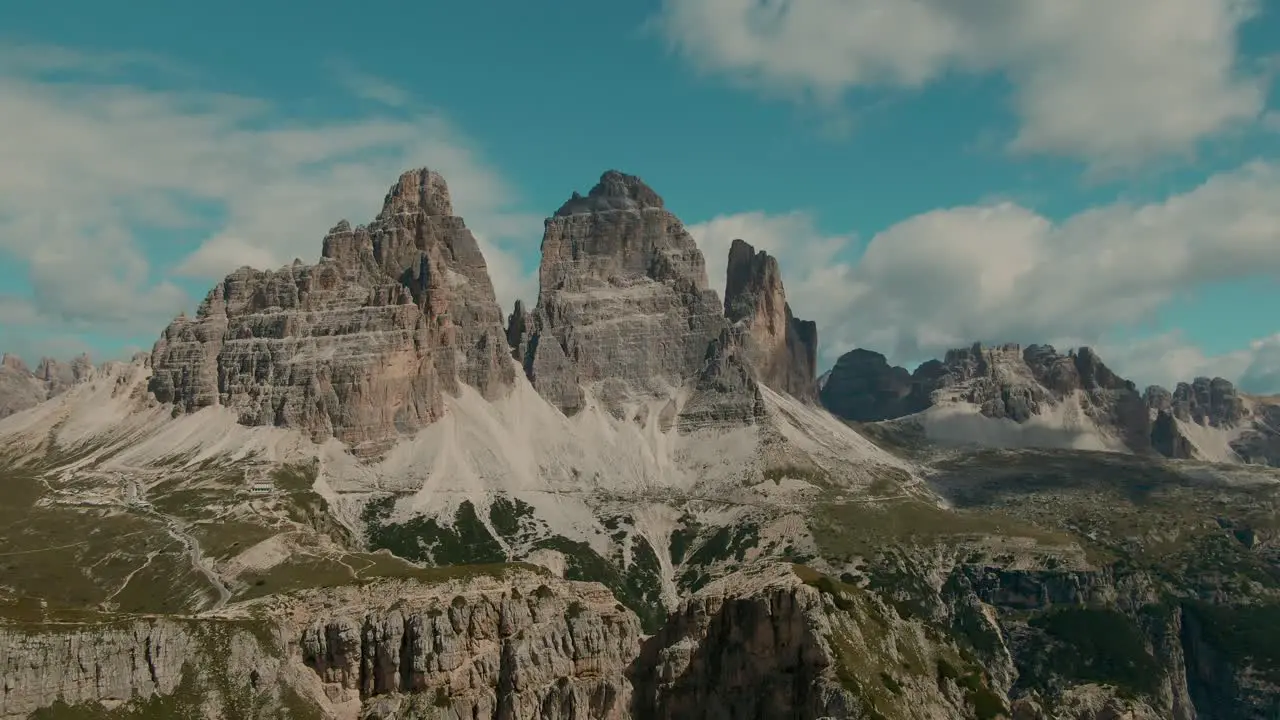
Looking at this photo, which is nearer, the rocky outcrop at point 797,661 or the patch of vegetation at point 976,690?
the rocky outcrop at point 797,661

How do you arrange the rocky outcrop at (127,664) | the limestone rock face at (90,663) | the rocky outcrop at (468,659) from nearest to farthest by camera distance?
the limestone rock face at (90,663) < the rocky outcrop at (127,664) < the rocky outcrop at (468,659)

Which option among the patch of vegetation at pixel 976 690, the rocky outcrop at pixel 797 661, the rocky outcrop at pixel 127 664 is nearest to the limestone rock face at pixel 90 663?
the rocky outcrop at pixel 127 664

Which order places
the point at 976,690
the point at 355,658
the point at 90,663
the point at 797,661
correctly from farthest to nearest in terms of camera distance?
the point at 355,658
the point at 976,690
the point at 90,663
the point at 797,661

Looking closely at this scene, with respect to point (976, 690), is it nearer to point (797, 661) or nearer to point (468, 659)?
point (797, 661)

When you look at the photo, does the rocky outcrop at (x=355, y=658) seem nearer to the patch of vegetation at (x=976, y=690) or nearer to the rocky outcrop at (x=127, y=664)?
the rocky outcrop at (x=127, y=664)

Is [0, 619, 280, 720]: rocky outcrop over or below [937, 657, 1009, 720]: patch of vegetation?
over

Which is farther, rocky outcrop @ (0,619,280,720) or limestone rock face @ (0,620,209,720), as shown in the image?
rocky outcrop @ (0,619,280,720)

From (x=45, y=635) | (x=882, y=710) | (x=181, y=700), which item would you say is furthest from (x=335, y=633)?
(x=882, y=710)

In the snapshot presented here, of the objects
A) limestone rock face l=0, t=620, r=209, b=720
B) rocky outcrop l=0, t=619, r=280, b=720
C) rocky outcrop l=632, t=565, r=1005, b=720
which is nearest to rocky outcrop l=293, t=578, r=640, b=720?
rocky outcrop l=632, t=565, r=1005, b=720

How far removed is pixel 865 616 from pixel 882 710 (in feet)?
70.2

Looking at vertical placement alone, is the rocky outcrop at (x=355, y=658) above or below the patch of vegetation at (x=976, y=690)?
above

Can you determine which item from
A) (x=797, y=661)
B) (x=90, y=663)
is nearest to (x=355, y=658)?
(x=90, y=663)

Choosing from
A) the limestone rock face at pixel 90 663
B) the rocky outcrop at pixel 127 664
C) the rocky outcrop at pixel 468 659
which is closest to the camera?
Answer: the limestone rock face at pixel 90 663

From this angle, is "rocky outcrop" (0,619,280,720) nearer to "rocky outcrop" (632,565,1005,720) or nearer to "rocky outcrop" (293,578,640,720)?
"rocky outcrop" (293,578,640,720)
